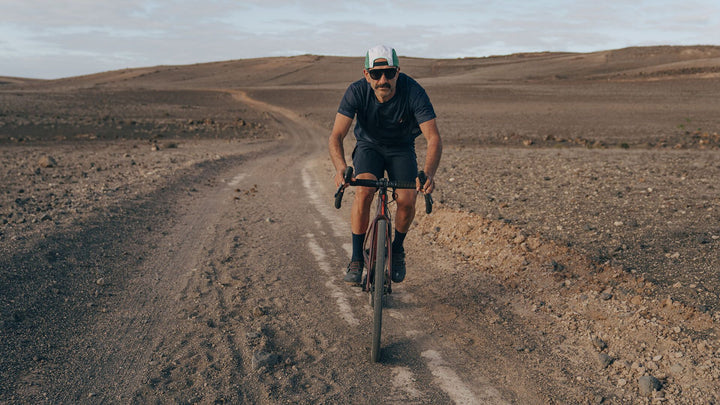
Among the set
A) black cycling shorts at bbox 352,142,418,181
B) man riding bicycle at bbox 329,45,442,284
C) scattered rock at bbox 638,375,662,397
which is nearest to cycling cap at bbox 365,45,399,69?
man riding bicycle at bbox 329,45,442,284

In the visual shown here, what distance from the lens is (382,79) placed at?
15.7 ft

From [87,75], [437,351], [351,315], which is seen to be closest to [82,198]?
[351,315]

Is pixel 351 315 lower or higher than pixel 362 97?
lower

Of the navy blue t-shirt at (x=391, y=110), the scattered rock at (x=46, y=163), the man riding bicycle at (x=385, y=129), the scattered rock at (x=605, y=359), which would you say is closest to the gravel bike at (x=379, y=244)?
the man riding bicycle at (x=385, y=129)

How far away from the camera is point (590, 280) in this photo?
5922mm

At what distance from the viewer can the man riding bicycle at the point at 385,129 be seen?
4.81 metres

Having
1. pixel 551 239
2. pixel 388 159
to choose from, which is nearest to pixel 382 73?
pixel 388 159

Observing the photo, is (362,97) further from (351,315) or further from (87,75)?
(87,75)

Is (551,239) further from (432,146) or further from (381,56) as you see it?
(381,56)

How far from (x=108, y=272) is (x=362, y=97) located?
12.3 feet

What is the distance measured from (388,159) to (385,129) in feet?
1.00

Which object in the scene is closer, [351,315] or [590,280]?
[351,315]

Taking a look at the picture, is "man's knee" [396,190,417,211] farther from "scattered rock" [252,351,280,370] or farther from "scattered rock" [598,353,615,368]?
"scattered rock" [598,353,615,368]

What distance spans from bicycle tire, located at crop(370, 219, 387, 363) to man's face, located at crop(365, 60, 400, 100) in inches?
44.9
